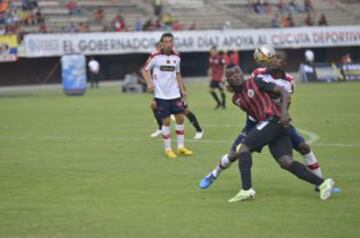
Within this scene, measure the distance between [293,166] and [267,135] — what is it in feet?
1.57

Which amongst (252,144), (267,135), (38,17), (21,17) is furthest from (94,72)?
(267,135)

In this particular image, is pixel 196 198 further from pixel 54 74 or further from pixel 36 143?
pixel 54 74

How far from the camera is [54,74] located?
4500 cm

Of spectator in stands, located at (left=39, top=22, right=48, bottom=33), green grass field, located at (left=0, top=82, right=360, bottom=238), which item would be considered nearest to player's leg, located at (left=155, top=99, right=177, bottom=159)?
green grass field, located at (left=0, top=82, right=360, bottom=238)

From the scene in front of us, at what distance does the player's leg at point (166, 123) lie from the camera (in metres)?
15.1

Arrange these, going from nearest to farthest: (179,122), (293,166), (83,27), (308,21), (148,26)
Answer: (293,166) → (179,122) → (83,27) → (148,26) → (308,21)

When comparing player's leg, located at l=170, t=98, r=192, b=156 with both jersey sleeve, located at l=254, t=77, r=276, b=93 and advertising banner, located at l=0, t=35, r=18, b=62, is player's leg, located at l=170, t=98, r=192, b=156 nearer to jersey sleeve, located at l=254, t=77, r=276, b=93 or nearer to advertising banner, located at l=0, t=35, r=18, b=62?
jersey sleeve, located at l=254, t=77, r=276, b=93

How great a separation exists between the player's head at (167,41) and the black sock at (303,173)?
17.3 ft

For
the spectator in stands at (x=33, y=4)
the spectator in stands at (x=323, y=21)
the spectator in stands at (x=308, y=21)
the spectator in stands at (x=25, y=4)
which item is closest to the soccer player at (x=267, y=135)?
the spectator in stands at (x=25, y=4)

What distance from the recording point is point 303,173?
10227 mm

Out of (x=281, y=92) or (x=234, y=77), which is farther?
(x=234, y=77)

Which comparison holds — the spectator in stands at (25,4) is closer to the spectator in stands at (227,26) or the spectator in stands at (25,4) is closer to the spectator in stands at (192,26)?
the spectator in stands at (192,26)

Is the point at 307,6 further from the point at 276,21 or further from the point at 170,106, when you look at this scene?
the point at 170,106

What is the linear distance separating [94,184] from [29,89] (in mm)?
31101
